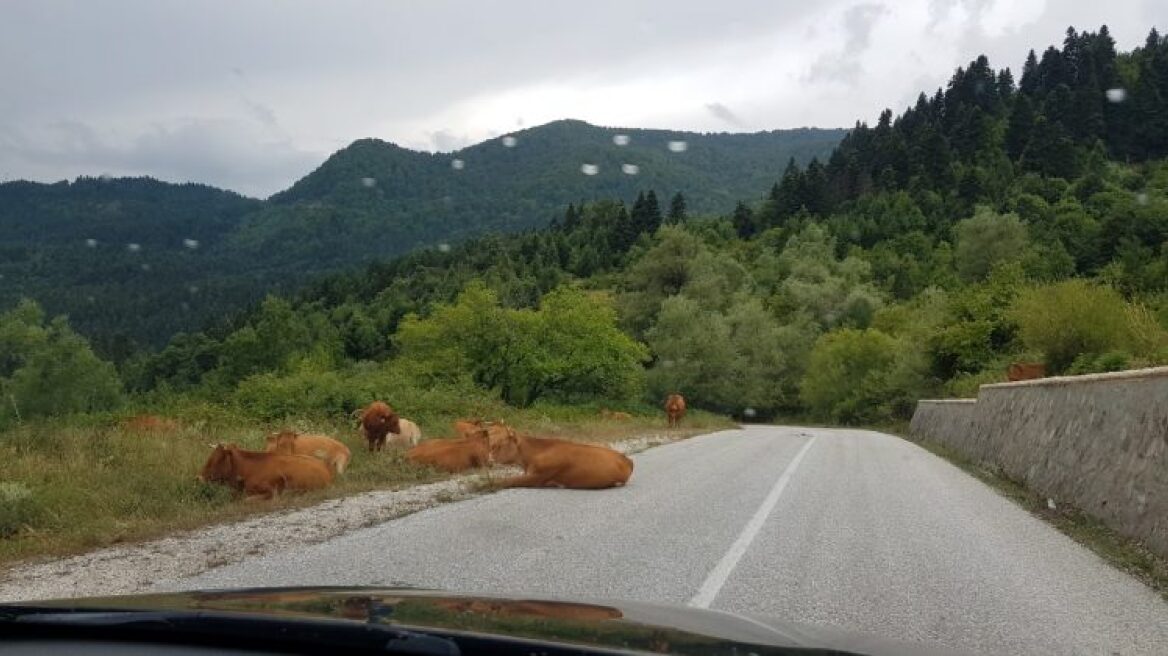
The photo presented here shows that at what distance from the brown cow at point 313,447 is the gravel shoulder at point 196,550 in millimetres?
2330

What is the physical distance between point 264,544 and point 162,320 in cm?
20299

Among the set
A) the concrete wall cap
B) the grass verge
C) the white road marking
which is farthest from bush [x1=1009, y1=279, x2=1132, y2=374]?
the white road marking

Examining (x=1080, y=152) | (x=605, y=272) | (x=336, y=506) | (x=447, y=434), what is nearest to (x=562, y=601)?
(x=336, y=506)

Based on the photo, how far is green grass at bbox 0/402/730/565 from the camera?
362 inches

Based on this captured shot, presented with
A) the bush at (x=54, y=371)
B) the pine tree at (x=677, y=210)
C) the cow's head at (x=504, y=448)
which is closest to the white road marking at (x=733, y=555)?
the cow's head at (x=504, y=448)

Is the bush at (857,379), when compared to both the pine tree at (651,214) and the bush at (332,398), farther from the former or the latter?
the pine tree at (651,214)

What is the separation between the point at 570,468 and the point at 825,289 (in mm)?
88103

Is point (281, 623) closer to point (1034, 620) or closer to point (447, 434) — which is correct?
point (1034, 620)

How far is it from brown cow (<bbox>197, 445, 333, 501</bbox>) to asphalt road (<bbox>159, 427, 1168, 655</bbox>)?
240 centimetres

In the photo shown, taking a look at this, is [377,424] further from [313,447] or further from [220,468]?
[220,468]

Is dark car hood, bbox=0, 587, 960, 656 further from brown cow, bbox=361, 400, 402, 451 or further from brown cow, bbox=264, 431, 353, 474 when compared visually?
brown cow, bbox=361, 400, 402, 451

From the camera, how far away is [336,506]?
428 inches

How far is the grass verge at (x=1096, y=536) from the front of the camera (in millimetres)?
7722

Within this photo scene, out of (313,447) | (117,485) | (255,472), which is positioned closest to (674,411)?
(313,447)
